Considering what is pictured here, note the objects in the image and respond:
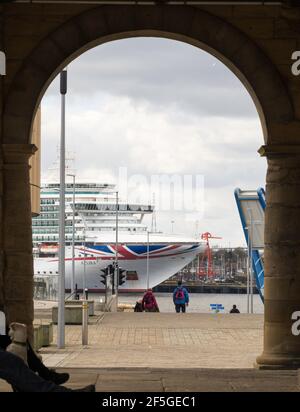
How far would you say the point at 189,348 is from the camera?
74.1 ft

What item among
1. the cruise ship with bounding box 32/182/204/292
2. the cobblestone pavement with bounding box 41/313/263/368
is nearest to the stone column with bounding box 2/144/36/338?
the cobblestone pavement with bounding box 41/313/263/368

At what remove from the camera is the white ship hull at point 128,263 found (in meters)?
113

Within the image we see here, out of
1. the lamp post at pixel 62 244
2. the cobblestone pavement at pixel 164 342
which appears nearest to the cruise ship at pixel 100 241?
the cobblestone pavement at pixel 164 342

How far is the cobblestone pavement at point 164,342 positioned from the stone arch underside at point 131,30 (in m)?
4.59

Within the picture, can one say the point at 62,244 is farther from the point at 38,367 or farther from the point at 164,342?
the point at 38,367

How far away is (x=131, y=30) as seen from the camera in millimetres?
15758

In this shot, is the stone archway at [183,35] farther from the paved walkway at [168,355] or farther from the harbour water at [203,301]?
the harbour water at [203,301]

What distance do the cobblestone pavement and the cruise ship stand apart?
77.7 metres

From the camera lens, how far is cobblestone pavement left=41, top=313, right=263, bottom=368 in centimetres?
1931

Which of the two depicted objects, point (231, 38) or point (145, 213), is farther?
point (145, 213)

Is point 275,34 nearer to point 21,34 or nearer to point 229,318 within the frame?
point 21,34
